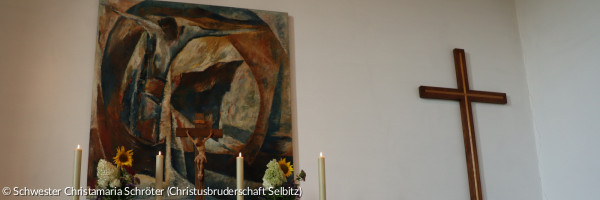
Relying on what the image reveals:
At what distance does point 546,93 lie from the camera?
4.97 meters

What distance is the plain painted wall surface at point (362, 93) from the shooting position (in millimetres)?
3691

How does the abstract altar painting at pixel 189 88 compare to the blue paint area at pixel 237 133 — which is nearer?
the abstract altar painting at pixel 189 88

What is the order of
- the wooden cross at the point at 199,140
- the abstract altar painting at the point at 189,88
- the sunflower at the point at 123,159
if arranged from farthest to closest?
the abstract altar painting at the point at 189,88
the sunflower at the point at 123,159
the wooden cross at the point at 199,140

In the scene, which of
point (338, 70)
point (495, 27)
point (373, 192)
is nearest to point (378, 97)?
point (338, 70)

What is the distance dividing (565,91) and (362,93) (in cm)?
170

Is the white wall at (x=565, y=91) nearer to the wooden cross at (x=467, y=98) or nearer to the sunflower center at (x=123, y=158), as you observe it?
the wooden cross at (x=467, y=98)

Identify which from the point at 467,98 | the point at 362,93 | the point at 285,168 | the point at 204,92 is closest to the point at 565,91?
the point at 467,98

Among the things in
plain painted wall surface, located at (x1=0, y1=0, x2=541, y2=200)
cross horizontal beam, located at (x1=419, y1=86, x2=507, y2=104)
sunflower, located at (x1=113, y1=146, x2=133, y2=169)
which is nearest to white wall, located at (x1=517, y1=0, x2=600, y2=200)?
plain painted wall surface, located at (x1=0, y1=0, x2=541, y2=200)

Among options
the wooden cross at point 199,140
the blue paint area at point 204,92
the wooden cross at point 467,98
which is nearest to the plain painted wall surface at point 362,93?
the wooden cross at point 467,98

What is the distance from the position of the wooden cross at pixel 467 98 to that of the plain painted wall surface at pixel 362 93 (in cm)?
7

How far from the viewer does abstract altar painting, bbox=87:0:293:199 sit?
3826mm

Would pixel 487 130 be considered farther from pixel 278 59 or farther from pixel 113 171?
pixel 113 171

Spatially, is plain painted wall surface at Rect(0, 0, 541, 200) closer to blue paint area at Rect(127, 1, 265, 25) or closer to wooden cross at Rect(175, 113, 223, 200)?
blue paint area at Rect(127, 1, 265, 25)

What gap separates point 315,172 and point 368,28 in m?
1.29
